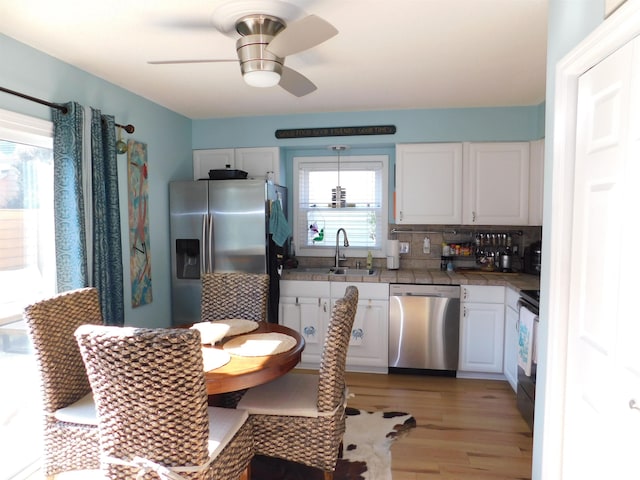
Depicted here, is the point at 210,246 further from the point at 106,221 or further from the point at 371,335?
the point at 371,335

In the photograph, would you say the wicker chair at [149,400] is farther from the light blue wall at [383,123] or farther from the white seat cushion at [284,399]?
the light blue wall at [383,123]

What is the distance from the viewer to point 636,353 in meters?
1.18

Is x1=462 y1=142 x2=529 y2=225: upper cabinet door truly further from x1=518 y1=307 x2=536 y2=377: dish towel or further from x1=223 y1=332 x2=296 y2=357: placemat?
x1=223 y1=332 x2=296 y2=357: placemat

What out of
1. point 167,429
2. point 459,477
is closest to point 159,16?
point 167,429

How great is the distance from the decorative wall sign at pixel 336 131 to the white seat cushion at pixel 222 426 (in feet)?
8.68

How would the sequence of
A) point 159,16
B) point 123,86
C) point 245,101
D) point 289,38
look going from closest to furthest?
point 289,38
point 159,16
point 123,86
point 245,101

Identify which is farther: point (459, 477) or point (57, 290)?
point (57, 290)

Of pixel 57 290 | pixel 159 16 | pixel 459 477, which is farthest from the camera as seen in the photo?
pixel 57 290

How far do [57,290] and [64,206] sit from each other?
1.64 ft

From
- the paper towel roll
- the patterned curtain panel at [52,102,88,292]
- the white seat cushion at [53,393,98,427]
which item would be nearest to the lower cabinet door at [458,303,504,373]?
the paper towel roll

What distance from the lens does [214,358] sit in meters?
1.97

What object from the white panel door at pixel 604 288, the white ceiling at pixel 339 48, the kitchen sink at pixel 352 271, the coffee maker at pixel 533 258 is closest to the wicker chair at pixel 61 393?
the white ceiling at pixel 339 48

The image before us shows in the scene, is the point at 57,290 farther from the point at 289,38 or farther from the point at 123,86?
the point at 289,38

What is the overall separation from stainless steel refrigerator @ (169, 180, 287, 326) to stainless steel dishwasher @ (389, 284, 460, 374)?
108 centimetres
